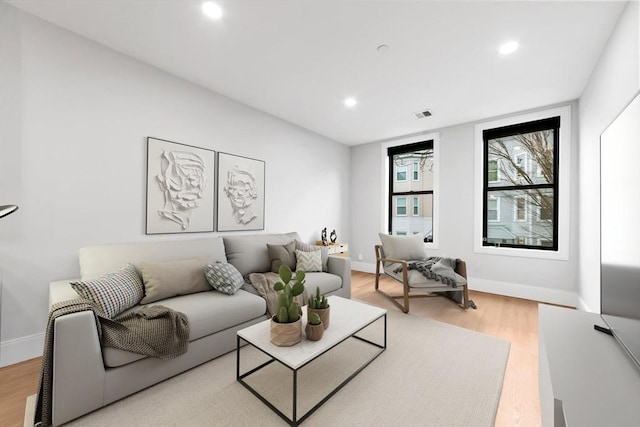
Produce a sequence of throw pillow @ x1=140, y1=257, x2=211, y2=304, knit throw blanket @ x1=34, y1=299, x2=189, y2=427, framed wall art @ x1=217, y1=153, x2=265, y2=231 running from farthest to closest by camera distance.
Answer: framed wall art @ x1=217, y1=153, x2=265, y2=231
throw pillow @ x1=140, y1=257, x2=211, y2=304
knit throw blanket @ x1=34, y1=299, x2=189, y2=427

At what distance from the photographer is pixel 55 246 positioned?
2066mm

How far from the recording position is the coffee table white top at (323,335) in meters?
1.41

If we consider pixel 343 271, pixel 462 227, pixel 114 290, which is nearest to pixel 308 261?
pixel 343 271

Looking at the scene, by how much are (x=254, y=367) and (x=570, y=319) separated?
202cm

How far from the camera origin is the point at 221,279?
2.23m

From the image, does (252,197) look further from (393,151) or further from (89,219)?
(393,151)

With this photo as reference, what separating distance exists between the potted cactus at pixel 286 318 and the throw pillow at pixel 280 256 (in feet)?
4.72

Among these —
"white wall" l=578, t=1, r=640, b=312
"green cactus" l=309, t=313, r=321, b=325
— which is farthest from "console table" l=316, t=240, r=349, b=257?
"white wall" l=578, t=1, r=640, b=312

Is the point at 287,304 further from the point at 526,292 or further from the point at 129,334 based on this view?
the point at 526,292

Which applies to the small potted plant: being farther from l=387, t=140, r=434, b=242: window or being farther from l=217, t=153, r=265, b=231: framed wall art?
l=387, t=140, r=434, b=242: window

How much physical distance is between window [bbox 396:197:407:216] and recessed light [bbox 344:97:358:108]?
2.18 meters

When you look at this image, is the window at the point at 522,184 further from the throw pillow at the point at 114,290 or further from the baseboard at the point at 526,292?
the throw pillow at the point at 114,290

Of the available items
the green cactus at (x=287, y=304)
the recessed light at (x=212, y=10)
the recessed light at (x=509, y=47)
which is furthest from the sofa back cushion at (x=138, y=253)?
the recessed light at (x=509, y=47)

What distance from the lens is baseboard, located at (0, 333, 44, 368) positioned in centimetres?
186
